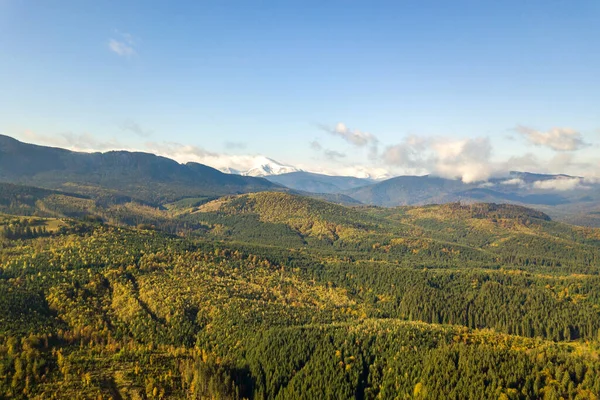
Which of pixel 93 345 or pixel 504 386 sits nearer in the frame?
pixel 504 386

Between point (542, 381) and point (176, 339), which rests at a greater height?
point (542, 381)

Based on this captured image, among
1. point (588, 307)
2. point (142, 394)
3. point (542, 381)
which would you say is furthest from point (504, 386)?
point (588, 307)

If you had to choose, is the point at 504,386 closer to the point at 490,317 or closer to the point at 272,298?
the point at 490,317

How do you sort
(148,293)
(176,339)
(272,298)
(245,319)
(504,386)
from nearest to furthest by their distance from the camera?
1. (504,386)
2. (176,339)
3. (245,319)
4. (148,293)
5. (272,298)

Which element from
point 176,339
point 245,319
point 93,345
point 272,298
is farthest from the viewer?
point 272,298

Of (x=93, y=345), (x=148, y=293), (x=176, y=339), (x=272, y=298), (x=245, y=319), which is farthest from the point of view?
(x=272, y=298)

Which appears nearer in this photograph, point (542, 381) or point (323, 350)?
point (542, 381)

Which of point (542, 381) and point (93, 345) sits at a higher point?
point (542, 381)

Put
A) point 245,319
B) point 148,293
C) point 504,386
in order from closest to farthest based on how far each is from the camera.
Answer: point 504,386
point 245,319
point 148,293

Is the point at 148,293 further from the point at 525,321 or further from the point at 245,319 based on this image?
the point at 525,321

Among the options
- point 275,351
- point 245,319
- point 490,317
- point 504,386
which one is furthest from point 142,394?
point 490,317
